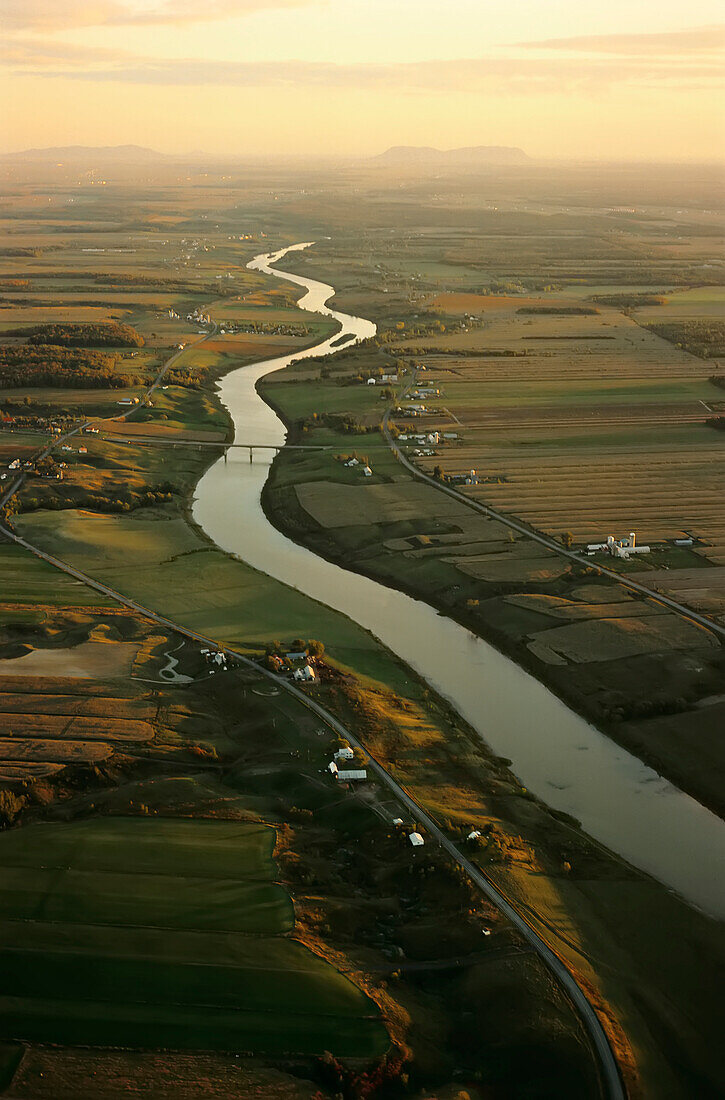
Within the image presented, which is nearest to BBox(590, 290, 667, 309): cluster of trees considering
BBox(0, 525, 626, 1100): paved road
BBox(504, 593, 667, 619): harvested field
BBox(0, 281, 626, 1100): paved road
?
BBox(0, 281, 626, 1100): paved road

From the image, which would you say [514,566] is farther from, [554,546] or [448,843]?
[448,843]

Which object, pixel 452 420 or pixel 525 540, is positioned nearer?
pixel 525 540

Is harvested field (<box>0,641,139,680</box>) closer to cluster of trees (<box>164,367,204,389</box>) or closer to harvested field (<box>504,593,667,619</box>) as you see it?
harvested field (<box>504,593,667,619</box>)

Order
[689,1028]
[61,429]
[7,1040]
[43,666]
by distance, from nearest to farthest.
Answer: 1. [7,1040]
2. [689,1028]
3. [43,666]
4. [61,429]

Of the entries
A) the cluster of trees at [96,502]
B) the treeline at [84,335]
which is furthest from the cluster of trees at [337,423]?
the treeline at [84,335]

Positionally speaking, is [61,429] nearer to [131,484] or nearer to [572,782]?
[131,484]

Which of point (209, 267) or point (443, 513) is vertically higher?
point (209, 267)

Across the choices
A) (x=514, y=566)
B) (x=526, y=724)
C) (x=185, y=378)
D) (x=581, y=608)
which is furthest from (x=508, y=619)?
(x=185, y=378)

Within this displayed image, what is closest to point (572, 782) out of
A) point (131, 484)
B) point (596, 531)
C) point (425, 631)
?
point (425, 631)
